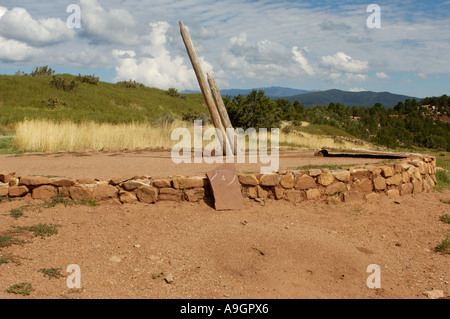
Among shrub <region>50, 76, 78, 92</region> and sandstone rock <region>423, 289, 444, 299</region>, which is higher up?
shrub <region>50, 76, 78, 92</region>

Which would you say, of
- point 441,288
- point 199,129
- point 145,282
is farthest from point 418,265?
point 199,129

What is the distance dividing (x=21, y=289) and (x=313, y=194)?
3651mm

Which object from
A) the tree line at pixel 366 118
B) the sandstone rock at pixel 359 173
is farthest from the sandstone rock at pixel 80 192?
the tree line at pixel 366 118

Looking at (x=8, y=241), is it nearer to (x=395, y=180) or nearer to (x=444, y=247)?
(x=444, y=247)

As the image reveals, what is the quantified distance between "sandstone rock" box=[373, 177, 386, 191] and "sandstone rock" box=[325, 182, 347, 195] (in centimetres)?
55

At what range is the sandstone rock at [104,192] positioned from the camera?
16.6ft

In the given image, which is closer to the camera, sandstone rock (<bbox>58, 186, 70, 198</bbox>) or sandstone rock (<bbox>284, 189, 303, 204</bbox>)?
sandstone rock (<bbox>58, 186, 70, 198</bbox>)

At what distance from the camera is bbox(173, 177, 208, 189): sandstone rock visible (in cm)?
514

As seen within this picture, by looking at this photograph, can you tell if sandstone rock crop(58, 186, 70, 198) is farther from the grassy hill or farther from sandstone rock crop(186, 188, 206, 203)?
the grassy hill

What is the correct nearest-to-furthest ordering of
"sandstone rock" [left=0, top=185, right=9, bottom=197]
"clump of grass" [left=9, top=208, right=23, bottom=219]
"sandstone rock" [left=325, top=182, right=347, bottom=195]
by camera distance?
"clump of grass" [left=9, top=208, right=23, bottom=219]
"sandstone rock" [left=0, top=185, right=9, bottom=197]
"sandstone rock" [left=325, top=182, right=347, bottom=195]

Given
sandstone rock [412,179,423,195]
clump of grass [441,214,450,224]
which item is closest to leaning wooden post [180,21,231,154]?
sandstone rock [412,179,423,195]

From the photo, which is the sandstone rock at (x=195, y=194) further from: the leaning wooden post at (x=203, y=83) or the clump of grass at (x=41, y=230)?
the leaning wooden post at (x=203, y=83)

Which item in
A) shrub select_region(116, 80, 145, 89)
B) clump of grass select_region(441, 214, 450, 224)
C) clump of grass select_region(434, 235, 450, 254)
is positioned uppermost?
shrub select_region(116, 80, 145, 89)

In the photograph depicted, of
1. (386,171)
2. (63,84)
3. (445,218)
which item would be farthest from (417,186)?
(63,84)
